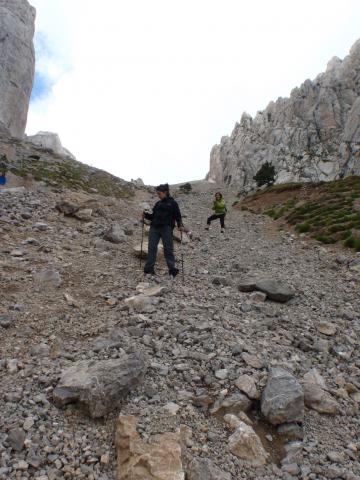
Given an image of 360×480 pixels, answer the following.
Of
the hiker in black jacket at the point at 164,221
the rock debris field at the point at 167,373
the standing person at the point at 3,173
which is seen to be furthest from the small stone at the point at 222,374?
the standing person at the point at 3,173

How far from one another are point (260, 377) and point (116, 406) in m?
2.65

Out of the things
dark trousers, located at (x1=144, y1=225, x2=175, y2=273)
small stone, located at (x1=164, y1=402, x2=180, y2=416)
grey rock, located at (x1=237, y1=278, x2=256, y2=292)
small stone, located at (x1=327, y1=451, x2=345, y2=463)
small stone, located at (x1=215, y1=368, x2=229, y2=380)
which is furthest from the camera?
dark trousers, located at (x1=144, y1=225, x2=175, y2=273)

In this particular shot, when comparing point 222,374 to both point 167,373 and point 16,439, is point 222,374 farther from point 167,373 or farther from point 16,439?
point 16,439

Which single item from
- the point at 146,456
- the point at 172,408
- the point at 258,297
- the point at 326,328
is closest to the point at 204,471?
the point at 146,456

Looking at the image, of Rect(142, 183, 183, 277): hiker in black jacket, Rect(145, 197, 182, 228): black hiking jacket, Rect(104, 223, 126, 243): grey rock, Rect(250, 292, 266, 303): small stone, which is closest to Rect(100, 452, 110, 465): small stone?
Rect(250, 292, 266, 303): small stone

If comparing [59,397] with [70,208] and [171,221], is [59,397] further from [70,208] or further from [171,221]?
[70,208]

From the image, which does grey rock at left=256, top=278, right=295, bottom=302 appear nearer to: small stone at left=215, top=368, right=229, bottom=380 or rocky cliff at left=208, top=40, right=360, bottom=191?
small stone at left=215, top=368, right=229, bottom=380

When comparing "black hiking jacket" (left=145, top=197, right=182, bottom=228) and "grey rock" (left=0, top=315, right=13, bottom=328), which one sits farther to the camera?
"black hiking jacket" (left=145, top=197, right=182, bottom=228)

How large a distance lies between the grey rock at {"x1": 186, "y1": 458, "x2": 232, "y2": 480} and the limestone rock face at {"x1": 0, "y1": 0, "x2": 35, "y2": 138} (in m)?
88.3

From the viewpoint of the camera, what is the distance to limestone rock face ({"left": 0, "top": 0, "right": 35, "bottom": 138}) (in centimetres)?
7994

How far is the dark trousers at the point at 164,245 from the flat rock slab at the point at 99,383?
604cm

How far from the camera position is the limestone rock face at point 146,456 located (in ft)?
13.0

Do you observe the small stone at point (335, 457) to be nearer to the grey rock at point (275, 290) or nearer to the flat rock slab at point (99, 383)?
the flat rock slab at point (99, 383)

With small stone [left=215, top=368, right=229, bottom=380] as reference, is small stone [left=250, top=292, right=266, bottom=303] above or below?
above
